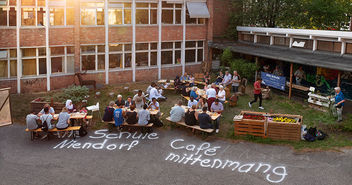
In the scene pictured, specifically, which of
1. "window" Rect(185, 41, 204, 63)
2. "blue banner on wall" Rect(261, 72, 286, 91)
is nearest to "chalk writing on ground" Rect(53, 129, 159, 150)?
"blue banner on wall" Rect(261, 72, 286, 91)

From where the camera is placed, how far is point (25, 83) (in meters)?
22.6

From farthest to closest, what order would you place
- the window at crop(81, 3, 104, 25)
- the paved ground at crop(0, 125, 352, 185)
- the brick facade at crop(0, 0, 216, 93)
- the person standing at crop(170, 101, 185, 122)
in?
the window at crop(81, 3, 104, 25) < the brick facade at crop(0, 0, 216, 93) < the person standing at crop(170, 101, 185, 122) < the paved ground at crop(0, 125, 352, 185)

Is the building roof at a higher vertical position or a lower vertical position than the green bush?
higher

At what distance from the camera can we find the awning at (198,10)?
89.7 ft

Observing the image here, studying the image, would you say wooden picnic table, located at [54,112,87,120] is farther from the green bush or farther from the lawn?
the green bush

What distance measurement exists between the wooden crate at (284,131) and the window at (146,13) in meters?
13.6

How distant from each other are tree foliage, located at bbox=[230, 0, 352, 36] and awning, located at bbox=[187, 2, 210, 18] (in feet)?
11.6

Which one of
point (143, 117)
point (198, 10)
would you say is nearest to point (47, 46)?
point (143, 117)

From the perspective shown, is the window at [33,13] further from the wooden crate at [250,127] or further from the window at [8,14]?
the wooden crate at [250,127]

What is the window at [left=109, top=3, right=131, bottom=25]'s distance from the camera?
Answer: 25.0m

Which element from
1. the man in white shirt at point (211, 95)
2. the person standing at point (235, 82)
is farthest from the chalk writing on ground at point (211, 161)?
the person standing at point (235, 82)

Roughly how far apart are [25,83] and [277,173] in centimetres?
1565

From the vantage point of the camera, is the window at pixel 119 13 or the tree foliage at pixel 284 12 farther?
the tree foliage at pixel 284 12

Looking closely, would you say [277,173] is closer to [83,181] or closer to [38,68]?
[83,181]
